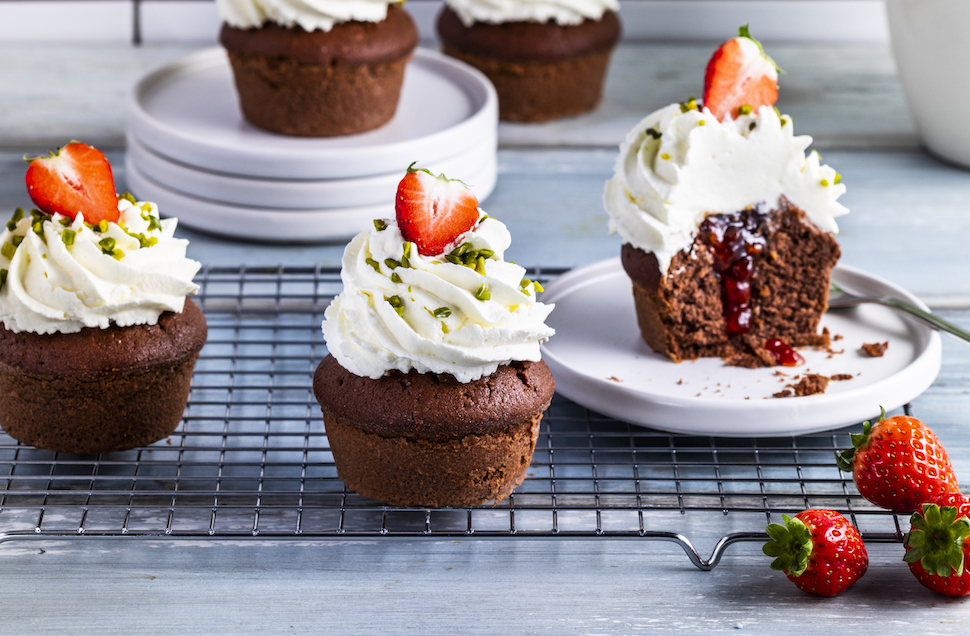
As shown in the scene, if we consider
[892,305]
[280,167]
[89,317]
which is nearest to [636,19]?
[280,167]

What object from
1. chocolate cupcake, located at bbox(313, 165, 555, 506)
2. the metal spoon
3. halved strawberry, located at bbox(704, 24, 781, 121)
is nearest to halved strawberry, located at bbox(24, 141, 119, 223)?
chocolate cupcake, located at bbox(313, 165, 555, 506)

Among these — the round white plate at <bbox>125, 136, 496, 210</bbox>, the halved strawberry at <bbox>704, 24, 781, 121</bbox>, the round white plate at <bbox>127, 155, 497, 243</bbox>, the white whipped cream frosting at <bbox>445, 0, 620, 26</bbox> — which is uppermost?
the halved strawberry at <bbox>704, 24, 781, 121</bbox>

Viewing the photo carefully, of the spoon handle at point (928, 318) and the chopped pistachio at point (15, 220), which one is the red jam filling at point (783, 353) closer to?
the spoon handle at point (928, 318)

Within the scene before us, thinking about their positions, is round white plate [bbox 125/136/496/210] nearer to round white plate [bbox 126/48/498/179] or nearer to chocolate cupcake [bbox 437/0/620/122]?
round white plate [bbox 126/48/498/179]

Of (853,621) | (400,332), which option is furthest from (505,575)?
(853,621)

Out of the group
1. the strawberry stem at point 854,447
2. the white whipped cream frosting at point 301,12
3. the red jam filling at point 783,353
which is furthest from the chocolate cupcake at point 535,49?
the strawberry stem at point 854,447

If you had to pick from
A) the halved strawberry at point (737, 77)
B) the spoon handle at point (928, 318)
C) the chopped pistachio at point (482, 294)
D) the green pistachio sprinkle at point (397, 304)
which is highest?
the halved strawberry at point (737, 77)

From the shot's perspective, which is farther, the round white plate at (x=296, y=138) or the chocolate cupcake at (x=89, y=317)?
the round white plate at (x=296, y=138)
